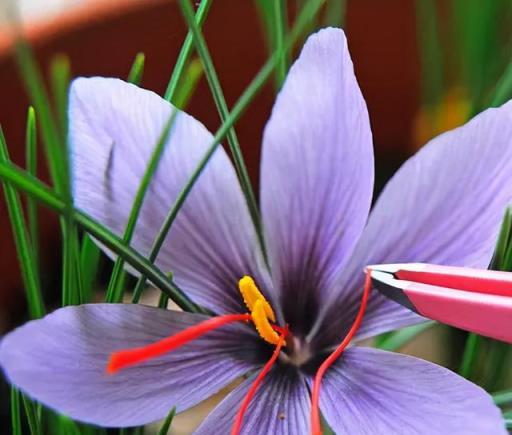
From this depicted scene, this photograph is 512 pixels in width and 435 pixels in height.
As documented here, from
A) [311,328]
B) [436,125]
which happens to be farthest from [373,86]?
[311,328]

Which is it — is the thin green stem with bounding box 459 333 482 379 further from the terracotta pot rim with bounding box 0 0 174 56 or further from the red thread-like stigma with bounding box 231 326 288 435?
the terracotta pot rim with bounding box 0 0 174 56

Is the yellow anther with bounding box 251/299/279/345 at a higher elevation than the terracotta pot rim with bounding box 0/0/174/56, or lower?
lower

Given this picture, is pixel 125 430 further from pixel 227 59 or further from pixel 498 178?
pixel 227 59

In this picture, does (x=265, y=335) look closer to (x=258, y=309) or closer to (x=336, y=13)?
(x=258, y=309)

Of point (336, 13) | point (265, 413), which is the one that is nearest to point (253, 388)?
point (265, 413)

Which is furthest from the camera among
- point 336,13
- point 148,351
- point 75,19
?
point 75,19

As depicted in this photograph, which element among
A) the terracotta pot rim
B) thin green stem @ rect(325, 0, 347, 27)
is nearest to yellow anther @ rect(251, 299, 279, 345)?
thin green stem @ rect(325, 0, 347, 27)
